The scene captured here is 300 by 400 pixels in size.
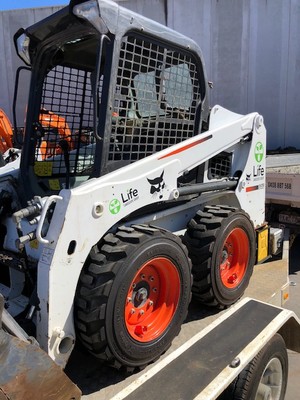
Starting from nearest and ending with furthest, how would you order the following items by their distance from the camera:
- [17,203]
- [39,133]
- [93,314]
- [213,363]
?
[93,314] < [213,363] < [17,203] < [39,133]

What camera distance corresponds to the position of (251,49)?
1839 centimetres

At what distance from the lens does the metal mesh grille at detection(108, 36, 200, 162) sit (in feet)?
8.72

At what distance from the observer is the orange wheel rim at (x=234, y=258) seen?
125 inches

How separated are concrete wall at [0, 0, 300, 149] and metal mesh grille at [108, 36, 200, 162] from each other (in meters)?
16.6

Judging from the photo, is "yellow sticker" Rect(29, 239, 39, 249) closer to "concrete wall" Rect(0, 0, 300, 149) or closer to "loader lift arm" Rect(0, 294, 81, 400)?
"loader lift arm" Rect(0, 294, 81, 400)

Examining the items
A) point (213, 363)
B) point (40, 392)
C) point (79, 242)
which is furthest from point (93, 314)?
point (213, 363)

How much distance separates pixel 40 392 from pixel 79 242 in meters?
0.78

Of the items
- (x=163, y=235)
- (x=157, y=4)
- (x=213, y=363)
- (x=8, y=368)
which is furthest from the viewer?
(x=157, y=4)

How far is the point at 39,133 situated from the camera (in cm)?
328

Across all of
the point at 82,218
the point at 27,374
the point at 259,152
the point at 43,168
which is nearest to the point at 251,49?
the point at 259,152

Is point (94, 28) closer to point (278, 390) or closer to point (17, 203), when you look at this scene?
point (17, 203)

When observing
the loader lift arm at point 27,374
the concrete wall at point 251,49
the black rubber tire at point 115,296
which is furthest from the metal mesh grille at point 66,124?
the concrete wall at point 251,49

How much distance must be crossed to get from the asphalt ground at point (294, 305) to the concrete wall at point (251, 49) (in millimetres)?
13042

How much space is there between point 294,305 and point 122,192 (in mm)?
3276
